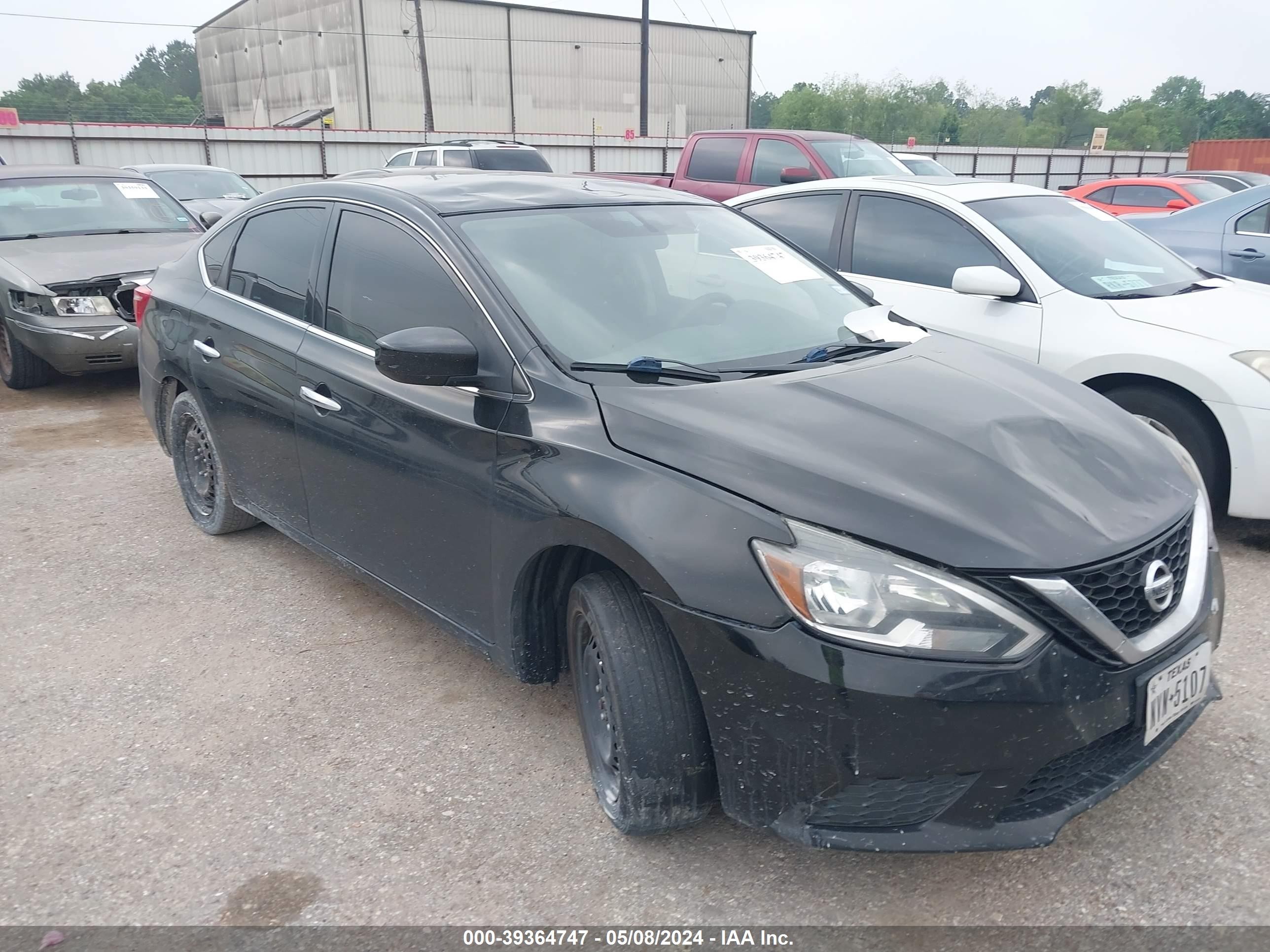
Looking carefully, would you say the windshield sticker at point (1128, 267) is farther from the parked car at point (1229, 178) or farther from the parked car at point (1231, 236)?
the parked car at point (1229, 178)

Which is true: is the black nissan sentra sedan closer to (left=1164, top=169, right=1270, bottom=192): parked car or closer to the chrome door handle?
the chrome door handle

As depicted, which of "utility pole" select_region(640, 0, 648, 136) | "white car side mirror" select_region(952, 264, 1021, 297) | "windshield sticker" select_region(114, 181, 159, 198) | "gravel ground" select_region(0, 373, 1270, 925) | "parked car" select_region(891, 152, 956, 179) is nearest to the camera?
"gravel ground" select_region(0, 373, 1270, 925)

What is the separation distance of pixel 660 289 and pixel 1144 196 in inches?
546

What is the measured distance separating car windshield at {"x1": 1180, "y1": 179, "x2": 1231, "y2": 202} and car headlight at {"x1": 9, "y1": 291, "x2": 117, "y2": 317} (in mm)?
13467

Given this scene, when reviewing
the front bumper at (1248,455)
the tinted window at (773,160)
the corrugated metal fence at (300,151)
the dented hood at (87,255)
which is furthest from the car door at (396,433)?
the corrugated metal fence at (300,151)

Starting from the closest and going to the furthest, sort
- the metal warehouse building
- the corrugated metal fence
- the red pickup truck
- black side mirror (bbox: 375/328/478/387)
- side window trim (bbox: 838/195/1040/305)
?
black side mirror (bbox: 375/328/478/387) → side window trim (bbox: 838/195/1040/305) → the red pickup truck → the corrugated metal fence → the metal warehouse building

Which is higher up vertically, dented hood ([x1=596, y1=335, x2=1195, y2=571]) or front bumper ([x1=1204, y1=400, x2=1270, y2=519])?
dented hood ([x1=596, y1=335, x2=1195, y2=571])

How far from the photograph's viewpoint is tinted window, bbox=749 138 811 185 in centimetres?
1059

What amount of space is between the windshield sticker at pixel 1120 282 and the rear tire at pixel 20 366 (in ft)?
23.5

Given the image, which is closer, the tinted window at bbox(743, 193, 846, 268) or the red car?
the tinted window at bbox(743, 193, 846, 268)

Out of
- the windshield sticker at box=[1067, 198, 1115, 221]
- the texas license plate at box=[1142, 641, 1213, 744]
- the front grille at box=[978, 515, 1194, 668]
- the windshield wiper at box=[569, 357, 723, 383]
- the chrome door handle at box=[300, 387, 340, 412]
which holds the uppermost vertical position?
the windshield sticker at box=[1067, 198, 1115, 221]

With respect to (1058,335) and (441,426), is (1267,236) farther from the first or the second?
(441,426)

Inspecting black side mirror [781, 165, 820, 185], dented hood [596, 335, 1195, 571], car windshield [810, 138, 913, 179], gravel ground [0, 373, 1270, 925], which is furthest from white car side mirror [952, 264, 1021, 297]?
car windshield [810, 138, 913, 179]

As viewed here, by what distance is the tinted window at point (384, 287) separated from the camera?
3064 mm
